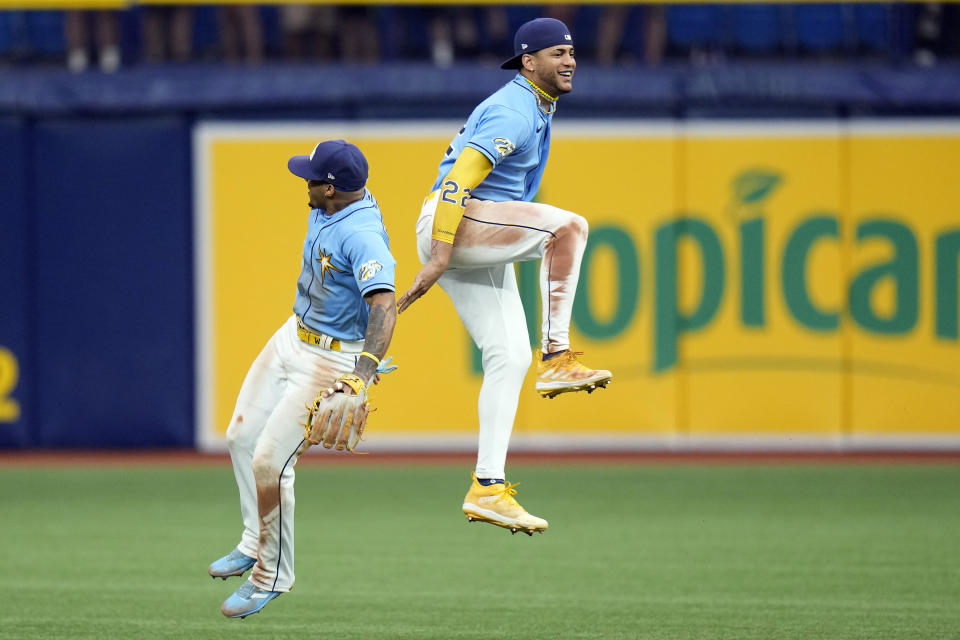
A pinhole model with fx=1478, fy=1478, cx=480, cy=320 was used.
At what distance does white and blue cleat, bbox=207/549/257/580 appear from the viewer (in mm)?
7078

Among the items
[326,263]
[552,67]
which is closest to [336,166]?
[326,263]

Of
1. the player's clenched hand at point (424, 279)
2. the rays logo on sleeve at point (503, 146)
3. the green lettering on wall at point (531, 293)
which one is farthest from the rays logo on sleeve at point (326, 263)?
the green lettering on wall at point (531, 293)

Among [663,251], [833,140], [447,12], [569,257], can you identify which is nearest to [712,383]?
[663,251]

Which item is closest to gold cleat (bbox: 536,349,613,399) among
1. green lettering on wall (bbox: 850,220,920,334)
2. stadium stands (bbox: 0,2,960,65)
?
green lettering on wall (bbox: 850,220,920,334)

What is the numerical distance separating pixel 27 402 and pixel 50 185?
2146 millimetres

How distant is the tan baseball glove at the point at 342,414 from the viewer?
6.29m

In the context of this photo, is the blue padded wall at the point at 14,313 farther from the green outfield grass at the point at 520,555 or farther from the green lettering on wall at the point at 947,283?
the green lettering on wall at the point at 947,283

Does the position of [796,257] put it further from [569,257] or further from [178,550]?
[569,257]

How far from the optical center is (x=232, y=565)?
23.4ft

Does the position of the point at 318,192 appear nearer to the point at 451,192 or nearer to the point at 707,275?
the point at 451,192

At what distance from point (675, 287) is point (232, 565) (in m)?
8.11

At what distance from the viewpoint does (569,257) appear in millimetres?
6609

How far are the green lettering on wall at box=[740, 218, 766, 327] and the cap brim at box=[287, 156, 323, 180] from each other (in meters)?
8.37

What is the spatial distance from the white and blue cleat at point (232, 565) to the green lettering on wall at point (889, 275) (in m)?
8.79
